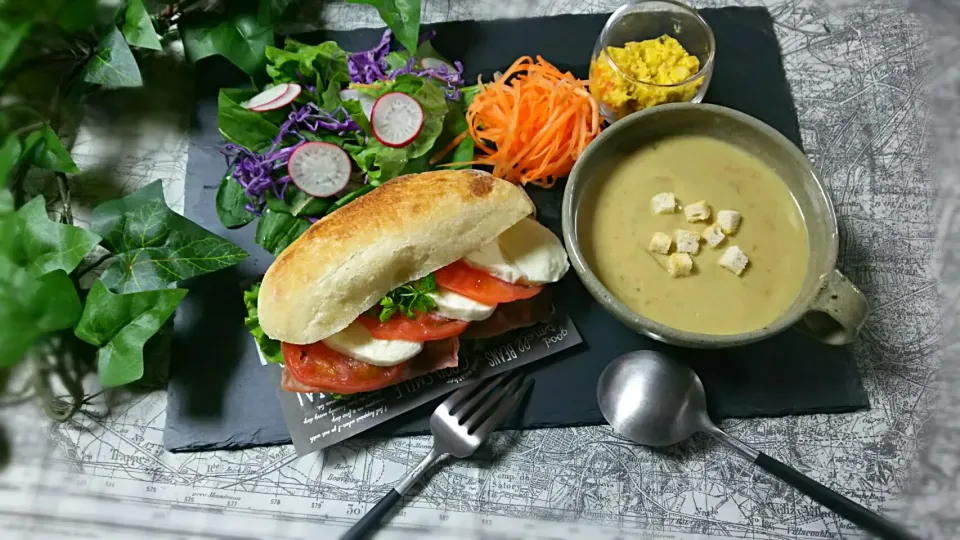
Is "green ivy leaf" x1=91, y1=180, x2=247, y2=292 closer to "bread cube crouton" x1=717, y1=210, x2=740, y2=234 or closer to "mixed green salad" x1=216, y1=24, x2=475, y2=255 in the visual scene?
"mixed green salad" x1=216, y1=24, x2=475, y2=255

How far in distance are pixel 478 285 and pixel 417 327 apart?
0.73 feet

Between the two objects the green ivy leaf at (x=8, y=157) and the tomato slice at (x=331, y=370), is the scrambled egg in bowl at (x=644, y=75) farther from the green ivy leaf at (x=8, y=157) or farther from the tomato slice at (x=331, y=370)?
the green ivy leaf at (x=8, y=157)

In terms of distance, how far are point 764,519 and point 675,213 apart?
3.29 feet

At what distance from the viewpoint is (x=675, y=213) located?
196cm

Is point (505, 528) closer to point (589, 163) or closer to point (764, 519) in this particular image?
point (764, 519)

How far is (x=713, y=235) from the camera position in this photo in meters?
1.90

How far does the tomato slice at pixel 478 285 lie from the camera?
1.92 metres

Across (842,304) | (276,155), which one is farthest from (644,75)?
(276,155)

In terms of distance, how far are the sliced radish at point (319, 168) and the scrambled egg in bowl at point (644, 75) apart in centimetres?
95

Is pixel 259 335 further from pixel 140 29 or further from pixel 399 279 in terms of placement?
pixel 140 29

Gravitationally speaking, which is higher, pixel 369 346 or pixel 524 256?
pixel 524 256

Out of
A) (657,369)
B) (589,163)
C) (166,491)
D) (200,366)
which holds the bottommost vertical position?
(166,491)

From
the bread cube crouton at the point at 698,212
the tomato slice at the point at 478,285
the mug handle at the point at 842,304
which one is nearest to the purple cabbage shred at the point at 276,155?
the tomato slice at the point at 478,285

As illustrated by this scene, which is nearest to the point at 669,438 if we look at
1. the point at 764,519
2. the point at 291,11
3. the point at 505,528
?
the point at 764,519
